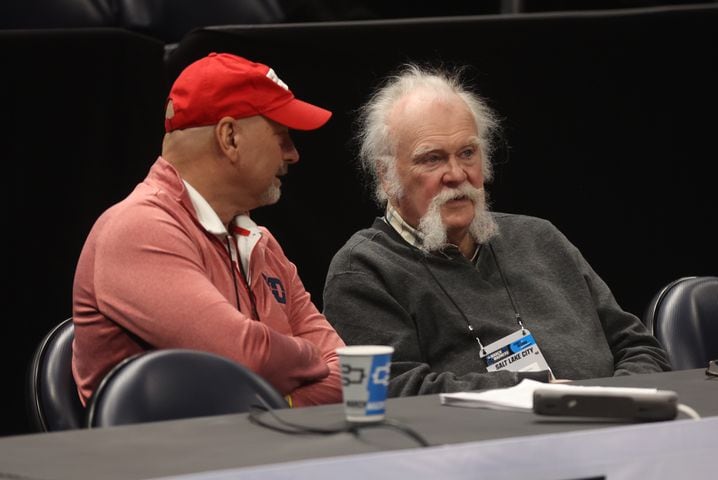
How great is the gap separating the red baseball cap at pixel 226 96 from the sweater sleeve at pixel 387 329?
1.42 feet

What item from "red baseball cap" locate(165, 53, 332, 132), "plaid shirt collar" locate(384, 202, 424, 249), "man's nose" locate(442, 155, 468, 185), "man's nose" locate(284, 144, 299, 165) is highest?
"red baseball cap" locate(165, 53, 332, 132)

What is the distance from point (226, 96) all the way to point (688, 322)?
1384 mm

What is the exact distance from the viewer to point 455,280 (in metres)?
3.09

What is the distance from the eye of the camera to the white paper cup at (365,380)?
1.63 metres

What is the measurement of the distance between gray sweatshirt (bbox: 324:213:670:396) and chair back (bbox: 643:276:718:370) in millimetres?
73

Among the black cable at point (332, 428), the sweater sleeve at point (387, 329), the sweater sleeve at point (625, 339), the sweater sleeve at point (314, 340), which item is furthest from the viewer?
the sweater sleeve at point (625, 339)

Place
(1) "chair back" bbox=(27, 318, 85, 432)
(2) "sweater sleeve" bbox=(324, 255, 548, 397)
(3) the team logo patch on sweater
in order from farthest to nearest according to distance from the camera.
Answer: (3) the team logo patch on sweater < (2) "sweater sleeve" bbox=(324, 255, 548, 397) < (1) "chair back" bbox=(27, 318, 85, 432)

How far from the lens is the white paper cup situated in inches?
64.2

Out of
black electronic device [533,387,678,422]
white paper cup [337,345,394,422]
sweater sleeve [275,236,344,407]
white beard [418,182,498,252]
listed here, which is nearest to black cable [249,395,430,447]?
white paper cup [337,345,394,422]

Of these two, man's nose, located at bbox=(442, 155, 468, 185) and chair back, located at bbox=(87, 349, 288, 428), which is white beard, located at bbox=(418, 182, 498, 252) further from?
chair back, located at bbox=(87, 349, 288, 428)

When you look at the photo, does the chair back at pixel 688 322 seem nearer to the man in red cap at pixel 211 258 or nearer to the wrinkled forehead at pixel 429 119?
the wrinkled forehead at pixel 429 119

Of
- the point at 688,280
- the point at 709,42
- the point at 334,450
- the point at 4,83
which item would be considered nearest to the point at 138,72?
the point at 4,83

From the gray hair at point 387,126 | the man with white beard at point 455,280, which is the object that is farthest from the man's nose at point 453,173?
the gray hair at point 387,126

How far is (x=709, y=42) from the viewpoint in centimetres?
406
